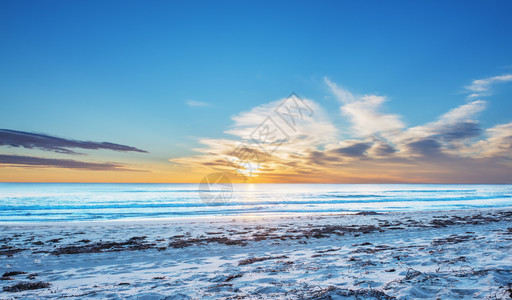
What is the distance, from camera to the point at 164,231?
14.1m

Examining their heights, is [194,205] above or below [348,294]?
below

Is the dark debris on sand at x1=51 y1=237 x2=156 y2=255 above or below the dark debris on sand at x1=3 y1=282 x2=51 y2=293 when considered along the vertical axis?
below

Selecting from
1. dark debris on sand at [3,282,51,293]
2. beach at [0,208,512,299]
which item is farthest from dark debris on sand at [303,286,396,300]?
dark debris on sand at [3,282,51,293]

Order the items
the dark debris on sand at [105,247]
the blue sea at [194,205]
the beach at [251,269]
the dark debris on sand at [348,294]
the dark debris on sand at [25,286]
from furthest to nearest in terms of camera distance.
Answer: the blue sea at [194,205]
the dark debris on sand at [105,247]
the dark debris on sand at [25,286]
the beach at [251,269]
the dark debris on sand at [348,294]

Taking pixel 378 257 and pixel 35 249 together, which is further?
pixel 35 249

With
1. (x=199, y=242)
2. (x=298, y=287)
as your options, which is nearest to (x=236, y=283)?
(x=298, y=287)

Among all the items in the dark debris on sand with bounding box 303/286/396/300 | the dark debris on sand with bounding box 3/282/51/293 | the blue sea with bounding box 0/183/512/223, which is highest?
the dark debris on sand with bounding box 303/286/396/300

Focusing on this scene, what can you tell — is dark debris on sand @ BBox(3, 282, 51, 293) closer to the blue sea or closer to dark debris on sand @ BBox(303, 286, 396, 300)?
dark debris on sand @ BBox(303, 286, 396, 300)

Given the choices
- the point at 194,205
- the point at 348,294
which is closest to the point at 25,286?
the point at 348,294

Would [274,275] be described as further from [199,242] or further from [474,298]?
[199,242]

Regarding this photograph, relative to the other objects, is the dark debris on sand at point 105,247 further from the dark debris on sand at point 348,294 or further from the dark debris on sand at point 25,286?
the dark debris on sand at point 348,294

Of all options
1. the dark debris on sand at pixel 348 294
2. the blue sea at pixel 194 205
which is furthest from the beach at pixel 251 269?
the blue sea at pixel 194 205

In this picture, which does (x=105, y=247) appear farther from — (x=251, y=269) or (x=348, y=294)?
(x=348, y=294)

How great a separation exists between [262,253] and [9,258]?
8671 millimetres
